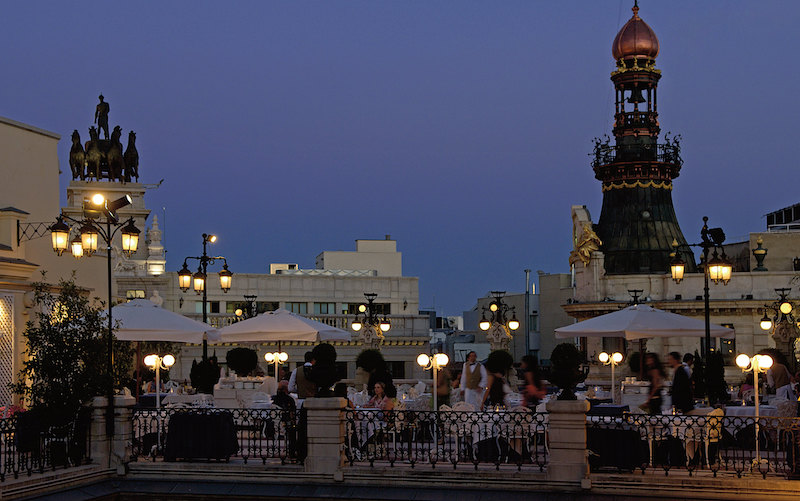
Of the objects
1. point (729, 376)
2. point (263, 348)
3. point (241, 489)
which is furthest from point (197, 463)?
point (263, 348)

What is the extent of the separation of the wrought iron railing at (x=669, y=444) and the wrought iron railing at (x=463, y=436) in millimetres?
976

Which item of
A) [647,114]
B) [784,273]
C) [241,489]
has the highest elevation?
[647,114]

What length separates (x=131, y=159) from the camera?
60688 millimetres

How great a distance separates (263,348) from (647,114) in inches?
1040

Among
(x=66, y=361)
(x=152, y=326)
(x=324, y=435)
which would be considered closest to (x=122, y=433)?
(x=66, y=361)

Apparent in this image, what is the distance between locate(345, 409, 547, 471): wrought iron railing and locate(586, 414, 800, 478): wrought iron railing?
98 cm

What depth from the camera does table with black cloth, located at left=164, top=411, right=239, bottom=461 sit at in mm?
17297

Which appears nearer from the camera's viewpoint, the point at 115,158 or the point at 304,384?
the point at 304,384

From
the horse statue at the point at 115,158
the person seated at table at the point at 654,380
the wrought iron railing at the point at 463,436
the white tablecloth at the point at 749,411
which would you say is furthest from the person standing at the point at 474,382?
the horse statue at the point at 115,158

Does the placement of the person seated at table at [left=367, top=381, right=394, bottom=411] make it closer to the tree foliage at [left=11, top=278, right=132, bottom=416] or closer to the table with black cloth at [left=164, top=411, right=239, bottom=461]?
the table with black cloth at [left=164, top=411, right=239, bottom=461]

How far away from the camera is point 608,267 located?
2051 inches

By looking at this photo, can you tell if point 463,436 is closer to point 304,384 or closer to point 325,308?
point 304,384

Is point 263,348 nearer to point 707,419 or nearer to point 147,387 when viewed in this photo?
point 147,387

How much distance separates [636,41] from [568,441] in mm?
38012
